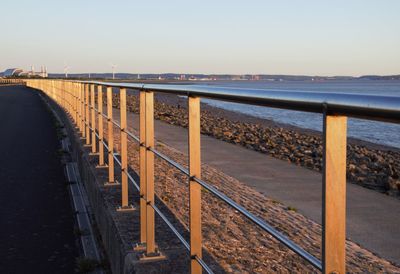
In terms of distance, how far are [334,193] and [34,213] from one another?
582 centimetres

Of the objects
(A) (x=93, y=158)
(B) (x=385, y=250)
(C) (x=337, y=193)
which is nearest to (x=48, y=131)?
(A) (x=93, y=158)

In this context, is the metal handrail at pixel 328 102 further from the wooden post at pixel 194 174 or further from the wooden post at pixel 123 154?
the wooden post at pixel 123 154

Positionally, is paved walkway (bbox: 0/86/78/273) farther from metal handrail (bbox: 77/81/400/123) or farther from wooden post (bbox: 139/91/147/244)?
metal handrail (bbox: 77/81/400/123)

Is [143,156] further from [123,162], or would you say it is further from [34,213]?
[34,213]

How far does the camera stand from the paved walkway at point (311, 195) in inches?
237

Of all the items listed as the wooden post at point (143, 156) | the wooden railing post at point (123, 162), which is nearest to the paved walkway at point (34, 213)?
the wooden railing post at point (123, 162)

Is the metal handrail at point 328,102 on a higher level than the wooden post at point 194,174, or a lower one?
higher

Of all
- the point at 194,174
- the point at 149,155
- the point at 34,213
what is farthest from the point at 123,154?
the point at 194,174

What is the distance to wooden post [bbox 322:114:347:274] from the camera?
1.55 m

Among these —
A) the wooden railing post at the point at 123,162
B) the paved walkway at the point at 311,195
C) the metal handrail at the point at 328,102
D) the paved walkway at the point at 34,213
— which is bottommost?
the paved walkway at the point at 311,195

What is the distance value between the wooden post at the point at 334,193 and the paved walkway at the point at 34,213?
378 cm

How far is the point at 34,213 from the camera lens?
6.87 meters

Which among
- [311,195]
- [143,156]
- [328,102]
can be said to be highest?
[328,102]

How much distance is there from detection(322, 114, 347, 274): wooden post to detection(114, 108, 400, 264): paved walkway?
3955 millimetres
